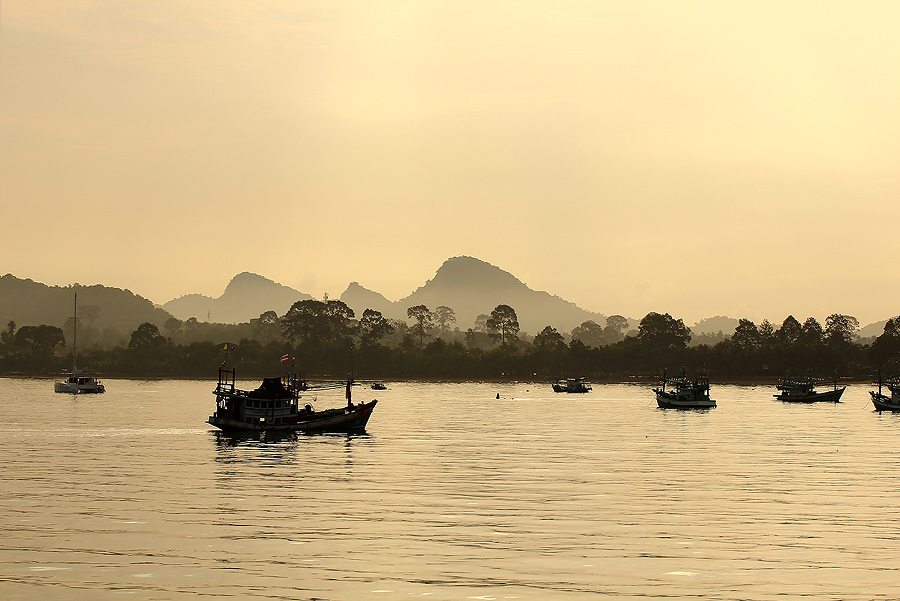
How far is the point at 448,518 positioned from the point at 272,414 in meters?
56.6

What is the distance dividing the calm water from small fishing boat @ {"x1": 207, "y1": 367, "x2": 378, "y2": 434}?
448 centimetres

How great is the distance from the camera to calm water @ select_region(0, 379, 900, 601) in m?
32.2

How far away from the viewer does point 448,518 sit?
149 ft

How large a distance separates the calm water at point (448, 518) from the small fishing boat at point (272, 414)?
4.48 m

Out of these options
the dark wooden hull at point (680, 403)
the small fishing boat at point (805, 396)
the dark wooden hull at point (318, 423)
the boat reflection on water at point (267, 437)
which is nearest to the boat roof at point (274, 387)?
the dark wooden hull at point (318, 423)

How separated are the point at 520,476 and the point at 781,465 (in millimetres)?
21866

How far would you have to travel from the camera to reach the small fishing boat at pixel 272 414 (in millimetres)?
98000

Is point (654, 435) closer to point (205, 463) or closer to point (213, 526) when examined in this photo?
point (205, 463)

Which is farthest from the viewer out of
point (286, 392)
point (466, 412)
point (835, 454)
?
point (466, 412)

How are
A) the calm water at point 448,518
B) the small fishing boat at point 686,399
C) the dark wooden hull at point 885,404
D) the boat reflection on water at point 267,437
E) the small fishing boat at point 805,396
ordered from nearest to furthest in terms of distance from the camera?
the calm water at point 448,518
the boat reflection on water at point 267,437
the dark wooden hull at point 885,404
the small fishing boat at point 686,399
the small fishing boat at point 805,396

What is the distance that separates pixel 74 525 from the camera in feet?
142

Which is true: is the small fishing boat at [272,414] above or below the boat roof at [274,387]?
below

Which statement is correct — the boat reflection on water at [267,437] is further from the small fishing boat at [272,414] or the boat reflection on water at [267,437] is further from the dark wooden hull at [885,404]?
the dark wooden hull at [885,404]

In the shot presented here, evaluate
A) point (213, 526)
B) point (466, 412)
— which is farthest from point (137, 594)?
point (466, 412)
